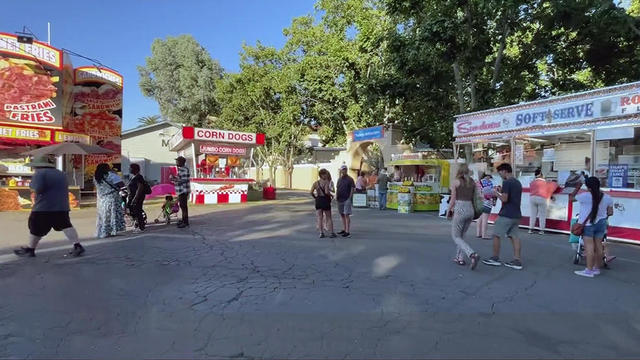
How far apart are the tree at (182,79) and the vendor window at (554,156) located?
32542 mm

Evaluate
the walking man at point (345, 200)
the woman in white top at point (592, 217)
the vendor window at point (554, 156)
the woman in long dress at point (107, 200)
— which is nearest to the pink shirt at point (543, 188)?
the vendor window at point (554, 156)

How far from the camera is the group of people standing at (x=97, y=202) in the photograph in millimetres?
7234

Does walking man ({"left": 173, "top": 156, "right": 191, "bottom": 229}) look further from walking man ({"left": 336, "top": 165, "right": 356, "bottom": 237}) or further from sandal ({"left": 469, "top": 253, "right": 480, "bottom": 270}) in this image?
sandal ({"left": 469, "top": 253, "right": 480, "bottom": 270})

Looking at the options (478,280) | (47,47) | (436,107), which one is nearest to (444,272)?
(478,280)

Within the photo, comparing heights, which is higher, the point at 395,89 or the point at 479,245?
the point at 395,89

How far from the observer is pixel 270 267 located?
6750 mm

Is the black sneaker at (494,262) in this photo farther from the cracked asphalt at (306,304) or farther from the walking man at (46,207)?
the walking man at (46,207)

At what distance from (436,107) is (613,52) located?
22.5 feet

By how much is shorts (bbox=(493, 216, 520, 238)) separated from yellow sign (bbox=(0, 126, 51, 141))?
16415 millimetres

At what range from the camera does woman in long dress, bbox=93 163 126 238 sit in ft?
A: 30.4

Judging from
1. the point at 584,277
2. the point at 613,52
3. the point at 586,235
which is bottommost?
the point at 584,277

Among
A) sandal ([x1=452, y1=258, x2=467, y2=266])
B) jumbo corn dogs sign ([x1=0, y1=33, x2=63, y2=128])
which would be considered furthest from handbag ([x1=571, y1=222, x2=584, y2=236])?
jumbo corn dogs sign ([x1=0, y1=33, x2=63, y2=128])

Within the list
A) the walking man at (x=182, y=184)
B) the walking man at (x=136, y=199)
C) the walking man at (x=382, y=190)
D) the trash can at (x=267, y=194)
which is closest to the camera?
the walking man at (x=136, y=199)

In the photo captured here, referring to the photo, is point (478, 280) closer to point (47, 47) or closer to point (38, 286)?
point (38, 286)
